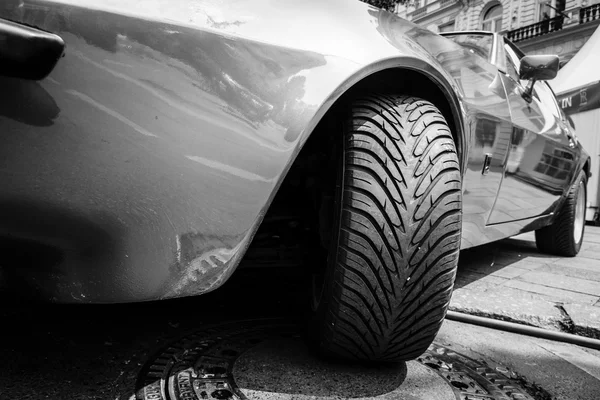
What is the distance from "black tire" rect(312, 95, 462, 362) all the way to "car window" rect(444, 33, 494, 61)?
4.66 feet

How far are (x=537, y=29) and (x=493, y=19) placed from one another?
3684 millimetres

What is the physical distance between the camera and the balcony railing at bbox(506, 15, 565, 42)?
20000mm

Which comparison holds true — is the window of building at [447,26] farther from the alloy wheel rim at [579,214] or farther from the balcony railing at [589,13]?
the alloy wheel rim at [579,214]

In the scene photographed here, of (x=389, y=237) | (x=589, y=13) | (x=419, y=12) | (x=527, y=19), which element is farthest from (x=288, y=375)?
(x=419, y=12)

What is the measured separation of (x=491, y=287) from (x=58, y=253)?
2.21 m

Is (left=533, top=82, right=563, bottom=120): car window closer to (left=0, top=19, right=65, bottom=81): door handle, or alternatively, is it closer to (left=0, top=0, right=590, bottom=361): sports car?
(left=0, top=0, right=590, bottom=361): sports car

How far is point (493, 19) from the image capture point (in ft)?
78.8

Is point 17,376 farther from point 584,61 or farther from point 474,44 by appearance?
point 584,61

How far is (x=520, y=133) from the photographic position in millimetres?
2205

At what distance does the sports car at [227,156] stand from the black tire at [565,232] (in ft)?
8.49

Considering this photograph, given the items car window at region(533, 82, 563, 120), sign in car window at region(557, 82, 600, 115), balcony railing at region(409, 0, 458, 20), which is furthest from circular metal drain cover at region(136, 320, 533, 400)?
balcony railing at region(409, 0, 458, 20)

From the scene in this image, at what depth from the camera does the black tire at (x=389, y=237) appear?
46.1 inches

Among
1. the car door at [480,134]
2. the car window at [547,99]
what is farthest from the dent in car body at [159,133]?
the car window at [547,99]

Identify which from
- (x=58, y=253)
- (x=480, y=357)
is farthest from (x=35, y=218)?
(x=480, y=357)
